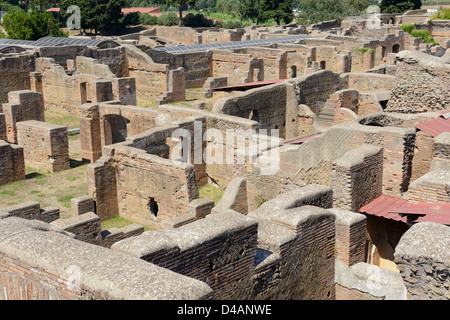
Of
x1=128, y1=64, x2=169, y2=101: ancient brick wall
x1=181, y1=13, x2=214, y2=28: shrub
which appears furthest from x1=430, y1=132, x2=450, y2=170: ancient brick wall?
x1=181, y1=13, x2=214, y2=28: shrub

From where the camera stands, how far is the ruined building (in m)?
5.91

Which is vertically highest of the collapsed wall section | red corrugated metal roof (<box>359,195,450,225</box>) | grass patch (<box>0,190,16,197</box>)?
the collapsed wall section

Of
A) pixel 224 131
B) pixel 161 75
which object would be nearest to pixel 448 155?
pixel 224 131

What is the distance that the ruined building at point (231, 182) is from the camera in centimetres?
591

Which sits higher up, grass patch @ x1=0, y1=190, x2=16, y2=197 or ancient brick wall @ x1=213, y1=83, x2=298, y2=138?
ancient brick wall @ x1=213, y1=83, x2=298, y2=138

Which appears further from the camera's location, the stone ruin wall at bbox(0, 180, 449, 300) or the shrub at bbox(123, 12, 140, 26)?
the shrub at bbox(123, 12, 140, 26)

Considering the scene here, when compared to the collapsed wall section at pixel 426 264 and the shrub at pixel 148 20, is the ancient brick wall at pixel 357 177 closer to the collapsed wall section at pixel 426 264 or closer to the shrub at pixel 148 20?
the collapsed wall section at pixel 426 264

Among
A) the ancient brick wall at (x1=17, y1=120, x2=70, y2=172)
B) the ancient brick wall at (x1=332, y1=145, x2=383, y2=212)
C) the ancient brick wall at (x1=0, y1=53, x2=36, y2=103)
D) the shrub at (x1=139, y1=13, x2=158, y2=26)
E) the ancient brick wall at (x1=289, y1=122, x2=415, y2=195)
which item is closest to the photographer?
the ancient brick wall at (x1=332, y1=145, x2=383, y2=212)

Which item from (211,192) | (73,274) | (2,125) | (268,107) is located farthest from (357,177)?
(2,125)

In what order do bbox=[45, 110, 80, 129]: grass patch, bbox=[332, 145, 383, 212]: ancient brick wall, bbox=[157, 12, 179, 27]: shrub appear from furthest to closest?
bbox=[157, 12, 179, 27]: shrub < bbox=[45, 110, 80, 129]: grass patch < bbox=[332, 145, 383, 212]: ancient brick wall

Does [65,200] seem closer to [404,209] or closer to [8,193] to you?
[8,193]

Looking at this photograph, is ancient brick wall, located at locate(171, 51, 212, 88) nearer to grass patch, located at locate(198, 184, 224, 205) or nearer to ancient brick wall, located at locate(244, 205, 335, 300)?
grass patch, located at locate(198, 184, 224, 205)

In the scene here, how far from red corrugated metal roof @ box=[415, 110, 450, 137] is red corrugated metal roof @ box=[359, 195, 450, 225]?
1935 mm
